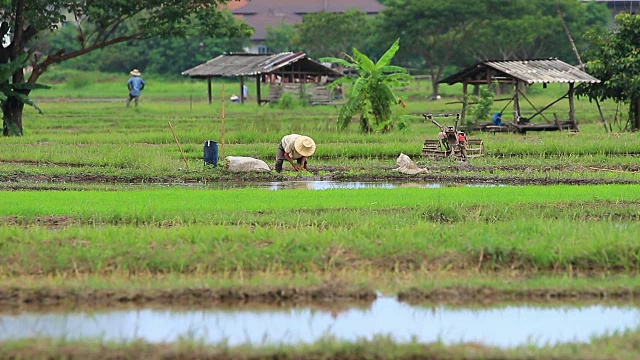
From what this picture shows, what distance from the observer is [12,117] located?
76.8ft

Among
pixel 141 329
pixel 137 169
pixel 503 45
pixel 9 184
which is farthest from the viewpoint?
pixel 503 45

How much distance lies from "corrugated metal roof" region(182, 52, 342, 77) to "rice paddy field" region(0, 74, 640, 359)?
16.3 metres

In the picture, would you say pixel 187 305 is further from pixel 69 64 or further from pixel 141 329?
pixel 69 64

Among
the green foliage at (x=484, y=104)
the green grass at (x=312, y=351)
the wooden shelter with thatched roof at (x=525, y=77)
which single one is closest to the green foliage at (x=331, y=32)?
the wooden shelter with thatched roof at (x=525, y=77)

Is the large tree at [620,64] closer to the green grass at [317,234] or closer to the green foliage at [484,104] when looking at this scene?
the green foliage at [484,104]

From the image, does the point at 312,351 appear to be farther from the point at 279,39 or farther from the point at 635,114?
the point at 279,39

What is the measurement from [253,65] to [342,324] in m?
29.0

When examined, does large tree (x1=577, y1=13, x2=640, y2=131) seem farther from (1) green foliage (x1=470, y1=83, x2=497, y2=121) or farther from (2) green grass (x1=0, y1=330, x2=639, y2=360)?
(2) green grass (x1=0, y1=330, x2=639, y2=360)

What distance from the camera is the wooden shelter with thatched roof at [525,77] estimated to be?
24.6 m

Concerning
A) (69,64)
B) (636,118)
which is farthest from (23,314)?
(69,64)

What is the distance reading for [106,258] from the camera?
9047 millimetres

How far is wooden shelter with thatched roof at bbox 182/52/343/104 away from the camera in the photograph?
Result: 3553 cm

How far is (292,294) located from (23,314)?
202 centimetres

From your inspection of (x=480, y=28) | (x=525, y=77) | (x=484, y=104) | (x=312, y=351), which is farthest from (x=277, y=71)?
(x=312, y=351)
